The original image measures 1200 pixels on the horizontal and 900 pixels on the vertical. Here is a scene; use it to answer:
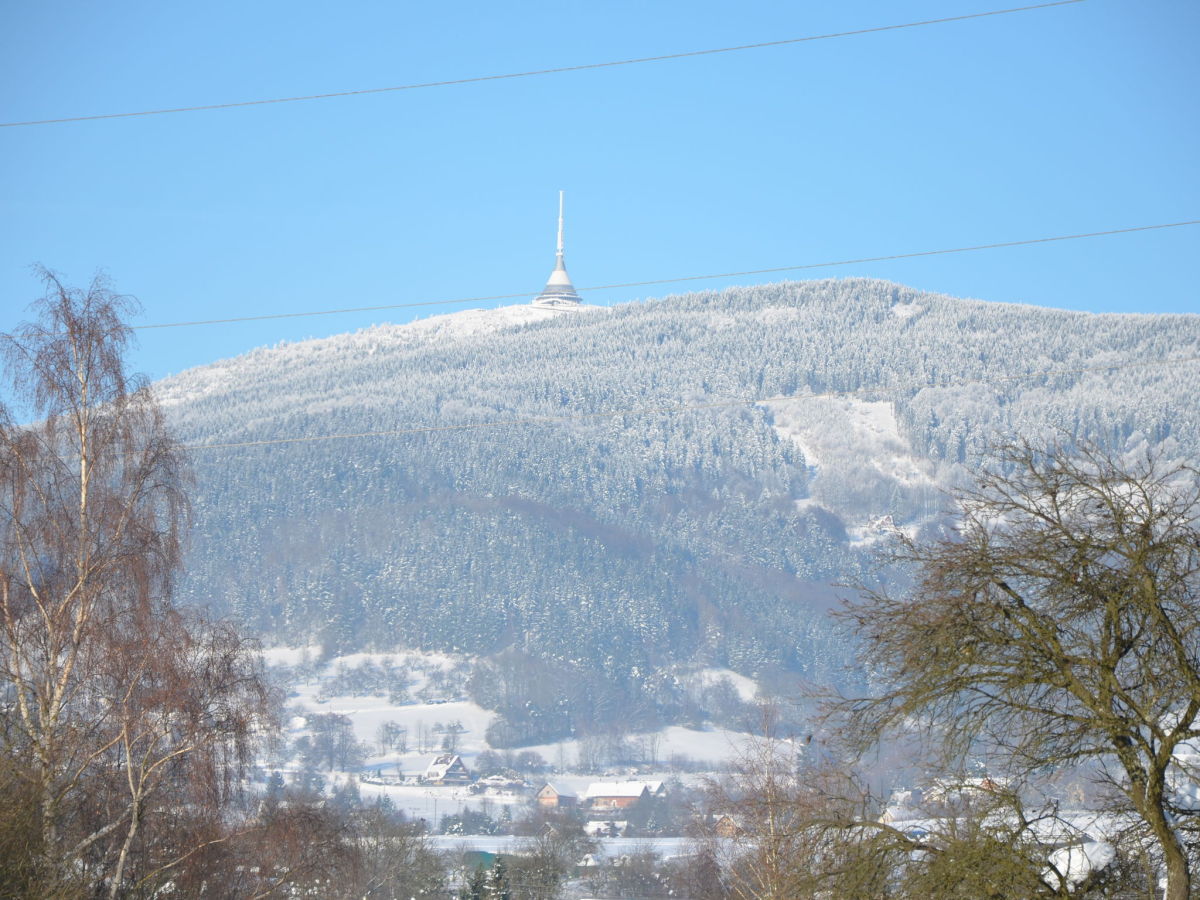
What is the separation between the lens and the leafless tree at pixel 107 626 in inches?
856

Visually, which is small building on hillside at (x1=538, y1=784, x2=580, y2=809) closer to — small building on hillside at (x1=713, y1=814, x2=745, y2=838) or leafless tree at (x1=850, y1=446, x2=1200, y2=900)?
small building on hillside at (x1=713, y1=814, x2=745, y2=838)

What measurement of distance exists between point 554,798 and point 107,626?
165 metres

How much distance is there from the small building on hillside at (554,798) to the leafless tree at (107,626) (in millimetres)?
157403

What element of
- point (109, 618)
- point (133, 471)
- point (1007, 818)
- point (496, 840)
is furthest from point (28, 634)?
point (496, 840)

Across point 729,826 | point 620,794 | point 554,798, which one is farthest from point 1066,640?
point 554,798

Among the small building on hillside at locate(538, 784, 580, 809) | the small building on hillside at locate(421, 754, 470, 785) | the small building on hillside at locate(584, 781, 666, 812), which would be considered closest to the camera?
the small building on hillside at locate(584, 781, 666, 812)

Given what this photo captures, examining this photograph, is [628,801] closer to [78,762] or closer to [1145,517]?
[78,762]

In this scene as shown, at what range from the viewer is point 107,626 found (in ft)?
74.9

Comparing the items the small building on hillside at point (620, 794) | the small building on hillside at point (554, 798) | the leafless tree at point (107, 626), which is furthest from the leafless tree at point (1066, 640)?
the small building on hillside at point (554, 798)

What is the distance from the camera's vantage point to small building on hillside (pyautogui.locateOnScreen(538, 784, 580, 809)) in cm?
18038

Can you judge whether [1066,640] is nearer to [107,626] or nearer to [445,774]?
[107,626]

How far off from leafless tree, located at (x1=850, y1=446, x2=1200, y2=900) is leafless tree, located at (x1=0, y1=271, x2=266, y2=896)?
12718 mm

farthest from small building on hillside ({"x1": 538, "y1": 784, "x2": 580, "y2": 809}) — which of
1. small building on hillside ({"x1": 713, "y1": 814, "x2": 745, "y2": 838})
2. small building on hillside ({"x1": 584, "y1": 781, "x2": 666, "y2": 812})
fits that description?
small building on hillside ({"x1": 713, "y1": 814, "x2": 745, "y2": 838})

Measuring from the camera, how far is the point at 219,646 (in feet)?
81.7
